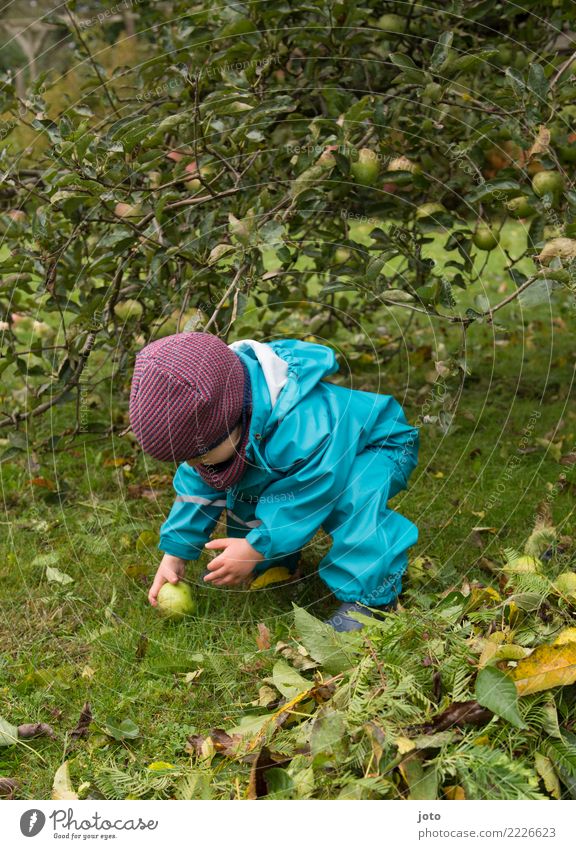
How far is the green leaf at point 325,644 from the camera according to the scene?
2203 millimetres

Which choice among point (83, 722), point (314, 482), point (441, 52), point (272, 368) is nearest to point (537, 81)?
point (441, 52)

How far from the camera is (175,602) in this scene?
8.62 ft

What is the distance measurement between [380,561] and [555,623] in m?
0.50

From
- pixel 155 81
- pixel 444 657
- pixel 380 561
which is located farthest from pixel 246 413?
pixel 155 81

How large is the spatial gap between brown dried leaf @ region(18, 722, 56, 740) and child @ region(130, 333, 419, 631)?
21.5 inches

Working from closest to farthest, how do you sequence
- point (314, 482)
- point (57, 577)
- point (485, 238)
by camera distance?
point (314, 482) → point (57, 577) → point (485, 238)

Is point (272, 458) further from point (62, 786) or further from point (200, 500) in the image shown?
point (62, 786)

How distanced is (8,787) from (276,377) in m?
1.25

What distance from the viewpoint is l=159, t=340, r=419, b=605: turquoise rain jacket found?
8.07ft

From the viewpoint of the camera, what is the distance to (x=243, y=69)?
2922 mm

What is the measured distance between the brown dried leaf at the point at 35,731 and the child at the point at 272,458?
547 mm

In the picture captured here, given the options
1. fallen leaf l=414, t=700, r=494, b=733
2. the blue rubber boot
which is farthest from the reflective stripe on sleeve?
fallen leaf l=414, t=700, r=494, b=733

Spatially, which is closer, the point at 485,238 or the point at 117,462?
the point at 485,238

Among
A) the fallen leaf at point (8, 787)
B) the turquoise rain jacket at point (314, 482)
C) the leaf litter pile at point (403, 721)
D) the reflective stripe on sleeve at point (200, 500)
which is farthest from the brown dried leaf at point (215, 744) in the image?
the reflective stripe on sleeve at point (200, 500)
